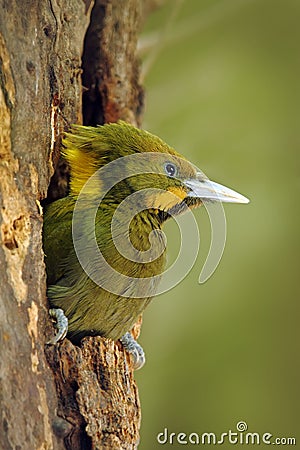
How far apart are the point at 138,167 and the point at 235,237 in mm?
2812

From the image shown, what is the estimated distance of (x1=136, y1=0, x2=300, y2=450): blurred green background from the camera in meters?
5.84

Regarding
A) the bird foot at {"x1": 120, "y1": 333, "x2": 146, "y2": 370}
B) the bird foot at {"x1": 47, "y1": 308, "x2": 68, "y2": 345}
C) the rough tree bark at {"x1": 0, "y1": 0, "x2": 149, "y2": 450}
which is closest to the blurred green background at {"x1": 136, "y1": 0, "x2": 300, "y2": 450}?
the bird foot at {"x1": 120, "y1": 333, "x2": 146, "y2": 370}

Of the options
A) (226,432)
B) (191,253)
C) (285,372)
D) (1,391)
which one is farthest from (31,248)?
(285,372)

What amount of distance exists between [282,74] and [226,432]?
9.54 feet

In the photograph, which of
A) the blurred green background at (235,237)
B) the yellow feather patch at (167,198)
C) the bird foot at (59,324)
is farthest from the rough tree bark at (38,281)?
the blurred green background at (235,237)

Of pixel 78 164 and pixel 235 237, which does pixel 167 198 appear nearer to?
pixel 78 164

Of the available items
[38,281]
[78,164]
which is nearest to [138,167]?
[78,164]

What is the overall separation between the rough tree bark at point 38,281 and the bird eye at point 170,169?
46 centimetres

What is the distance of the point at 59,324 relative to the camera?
2932 mm

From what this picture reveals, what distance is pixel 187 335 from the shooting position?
594 centimetres

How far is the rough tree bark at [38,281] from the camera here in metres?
2.62

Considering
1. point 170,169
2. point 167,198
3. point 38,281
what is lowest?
point 38,281

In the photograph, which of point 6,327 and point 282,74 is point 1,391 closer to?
point 6,327

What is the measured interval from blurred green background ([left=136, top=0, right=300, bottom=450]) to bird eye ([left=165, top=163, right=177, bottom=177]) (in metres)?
2.16
